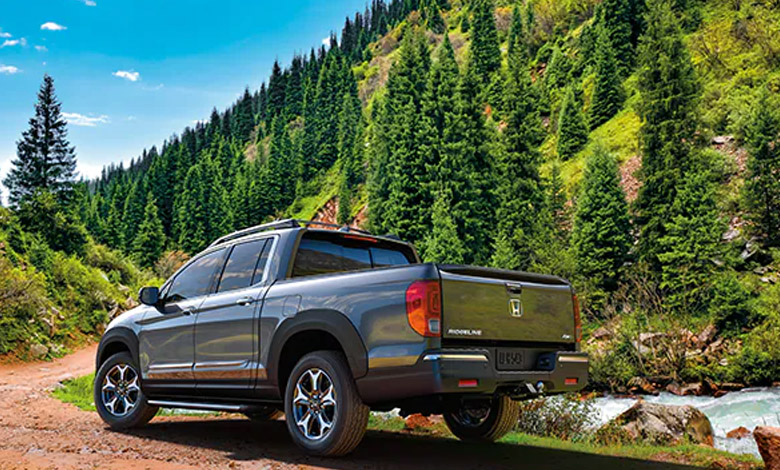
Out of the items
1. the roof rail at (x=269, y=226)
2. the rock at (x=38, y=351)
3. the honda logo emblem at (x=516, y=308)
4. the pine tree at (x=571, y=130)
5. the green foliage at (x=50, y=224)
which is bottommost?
the rock at (x=38, y=351)

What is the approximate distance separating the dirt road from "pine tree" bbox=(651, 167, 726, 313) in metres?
24.6

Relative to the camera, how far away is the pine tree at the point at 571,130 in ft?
176

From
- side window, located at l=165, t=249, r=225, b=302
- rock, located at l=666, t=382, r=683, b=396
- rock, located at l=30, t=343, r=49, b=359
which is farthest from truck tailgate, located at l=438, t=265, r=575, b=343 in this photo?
rock, located at l=30, t=343, r=49, b=359

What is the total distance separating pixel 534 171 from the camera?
41188 mm

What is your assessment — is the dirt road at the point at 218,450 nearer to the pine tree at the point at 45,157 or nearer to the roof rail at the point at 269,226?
the roof rail at the point at 269,226

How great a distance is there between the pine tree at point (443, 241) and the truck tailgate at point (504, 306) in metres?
28.0

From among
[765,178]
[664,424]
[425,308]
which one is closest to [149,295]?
[425,308]

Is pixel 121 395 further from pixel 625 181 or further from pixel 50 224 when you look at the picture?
pixel 625 181

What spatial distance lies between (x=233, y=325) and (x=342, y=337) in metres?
1.62

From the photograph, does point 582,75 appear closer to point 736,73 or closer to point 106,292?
point 736,73

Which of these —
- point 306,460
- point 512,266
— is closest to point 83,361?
point 306,460

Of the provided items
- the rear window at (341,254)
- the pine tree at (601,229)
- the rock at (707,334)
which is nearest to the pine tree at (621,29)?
the pine tree at (601,229)

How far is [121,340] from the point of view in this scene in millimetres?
7891

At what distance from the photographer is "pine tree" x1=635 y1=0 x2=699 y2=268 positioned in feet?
109
